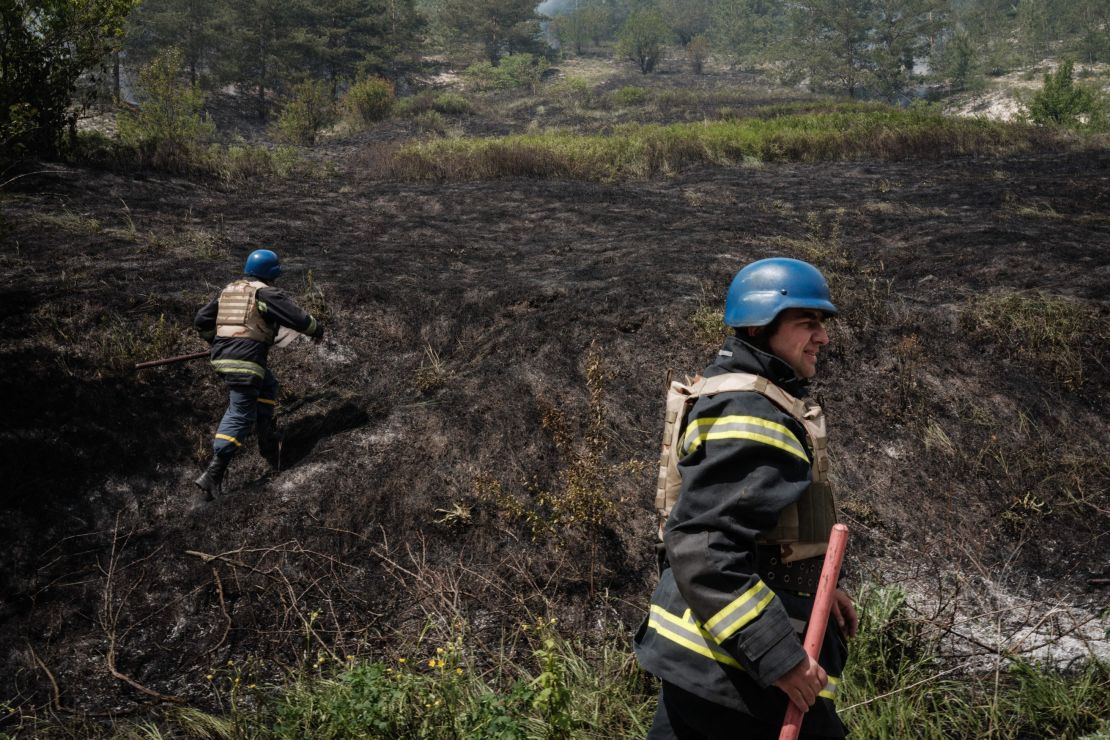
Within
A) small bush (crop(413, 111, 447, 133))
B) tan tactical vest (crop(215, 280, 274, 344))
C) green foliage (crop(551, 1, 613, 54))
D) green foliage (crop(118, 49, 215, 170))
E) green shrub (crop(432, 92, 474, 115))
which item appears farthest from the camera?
green foliage (crop(551, 1, 613, 54))

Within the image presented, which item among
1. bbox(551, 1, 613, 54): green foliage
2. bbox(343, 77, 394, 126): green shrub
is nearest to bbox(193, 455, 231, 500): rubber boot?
bbox(343, 77, 394, 126): green shrub

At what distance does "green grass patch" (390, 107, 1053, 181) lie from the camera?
42.2 ft

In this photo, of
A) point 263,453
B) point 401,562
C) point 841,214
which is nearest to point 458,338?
point 263,453

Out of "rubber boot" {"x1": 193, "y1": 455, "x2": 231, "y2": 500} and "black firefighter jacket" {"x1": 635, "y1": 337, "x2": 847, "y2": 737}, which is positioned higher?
"black firefighter jacket" {"x1": 635, "y1": 337, "x2": 847, "y2": 737}

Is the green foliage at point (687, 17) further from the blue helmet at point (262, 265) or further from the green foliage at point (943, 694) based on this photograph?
the green foliage at point (943, 694)

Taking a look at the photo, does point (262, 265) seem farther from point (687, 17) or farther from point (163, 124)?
point (687, 17)

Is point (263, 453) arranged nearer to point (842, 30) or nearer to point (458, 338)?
point (458, 338)

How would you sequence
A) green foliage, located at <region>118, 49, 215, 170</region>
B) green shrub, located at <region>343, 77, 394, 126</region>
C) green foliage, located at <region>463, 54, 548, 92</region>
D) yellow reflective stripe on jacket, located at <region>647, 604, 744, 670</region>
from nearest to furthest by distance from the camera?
yellow reflective stripe on jacket, located at <region>647, 604, 744, 670</region>, green foliage, located at <region>118, 49, 215, 170</region>, green shrub, located at <region>343, 77, 394, 126</region>, green foliage, located at <region>463, 54, 548, 92</region>

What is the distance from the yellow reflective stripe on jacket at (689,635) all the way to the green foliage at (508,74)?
35.8 m

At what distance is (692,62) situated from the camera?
49.2 metres

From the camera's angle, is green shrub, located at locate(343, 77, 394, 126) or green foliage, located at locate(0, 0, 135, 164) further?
green shrub, located at locate(343, 77, 394, 126)

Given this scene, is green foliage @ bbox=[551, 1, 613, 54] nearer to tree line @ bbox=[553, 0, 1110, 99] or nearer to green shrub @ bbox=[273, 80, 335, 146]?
tree line @ bbox=[553, 0, 1110, 99]

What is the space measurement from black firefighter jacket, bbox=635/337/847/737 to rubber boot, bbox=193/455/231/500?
3926 mm

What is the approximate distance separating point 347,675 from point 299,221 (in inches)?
311
